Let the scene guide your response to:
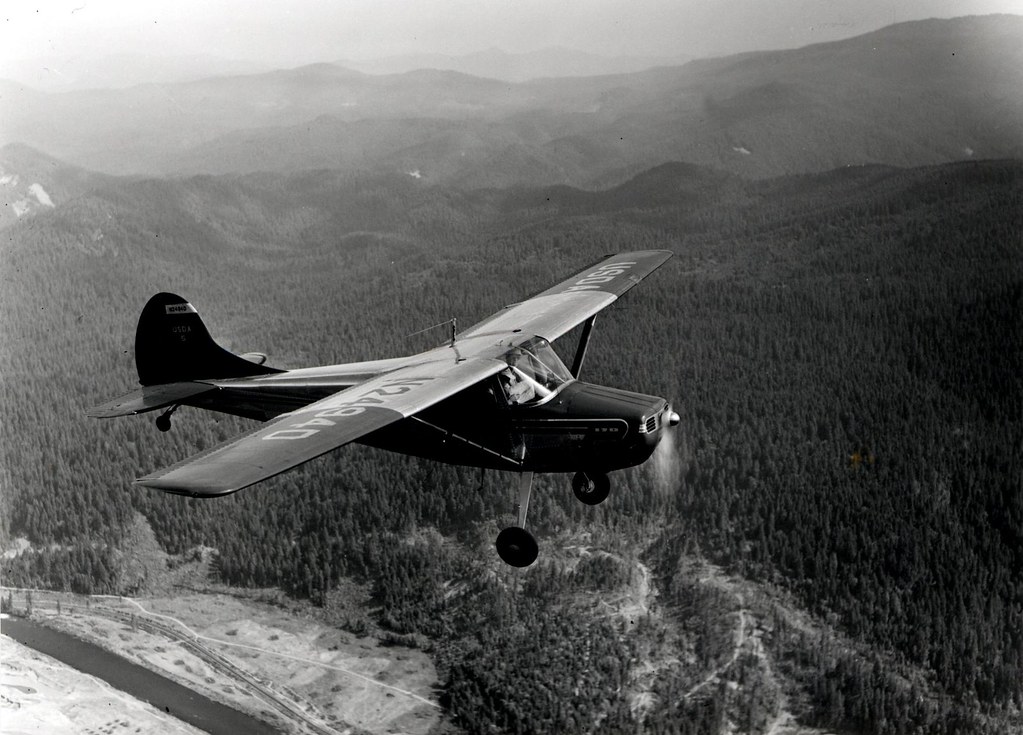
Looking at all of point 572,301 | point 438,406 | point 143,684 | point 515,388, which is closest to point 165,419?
point 438,406

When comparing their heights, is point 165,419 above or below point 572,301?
below

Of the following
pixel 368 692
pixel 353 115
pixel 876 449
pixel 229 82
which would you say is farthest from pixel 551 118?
pixel 368 692

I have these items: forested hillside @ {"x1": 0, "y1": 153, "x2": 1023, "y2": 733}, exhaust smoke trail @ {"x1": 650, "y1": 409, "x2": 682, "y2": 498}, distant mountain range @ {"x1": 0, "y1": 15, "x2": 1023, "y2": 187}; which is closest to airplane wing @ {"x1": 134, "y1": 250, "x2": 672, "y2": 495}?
exhaust smoke trail @ {"x1": 650, "y1": 409, "x2": 682, "y2": 498}

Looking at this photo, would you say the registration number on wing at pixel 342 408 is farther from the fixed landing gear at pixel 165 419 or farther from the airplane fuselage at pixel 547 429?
the fixed landing gear at pixel 165 419

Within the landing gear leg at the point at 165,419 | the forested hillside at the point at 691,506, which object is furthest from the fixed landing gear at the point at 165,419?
the forested hillside at the point at 691,506

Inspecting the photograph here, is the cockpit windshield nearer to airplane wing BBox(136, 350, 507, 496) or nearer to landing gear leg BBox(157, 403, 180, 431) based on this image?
airplane wing BBox(136, 350, 507, 496)

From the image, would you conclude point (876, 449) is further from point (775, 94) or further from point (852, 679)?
point (775, 94)

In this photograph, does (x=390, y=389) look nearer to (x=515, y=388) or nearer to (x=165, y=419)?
(x=515, y=388)
